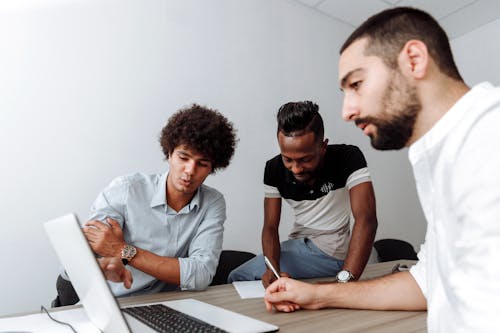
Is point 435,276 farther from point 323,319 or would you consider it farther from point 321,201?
point 321,201

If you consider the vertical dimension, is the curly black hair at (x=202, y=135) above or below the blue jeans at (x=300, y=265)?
above

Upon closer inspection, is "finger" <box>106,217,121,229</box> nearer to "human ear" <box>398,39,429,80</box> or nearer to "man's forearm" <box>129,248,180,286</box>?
"man's forearm" <box>129,248,180,286</box>

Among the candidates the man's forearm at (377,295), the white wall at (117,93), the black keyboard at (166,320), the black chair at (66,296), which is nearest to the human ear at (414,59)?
the man's forearm at (377,295)

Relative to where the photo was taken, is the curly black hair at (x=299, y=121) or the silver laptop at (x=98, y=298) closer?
the silver laptop at (x=98, y=298)

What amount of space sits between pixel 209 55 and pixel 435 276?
82.9 inches

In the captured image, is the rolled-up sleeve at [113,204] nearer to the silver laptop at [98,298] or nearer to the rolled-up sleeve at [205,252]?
the rolled-up sleeve at [205,252]

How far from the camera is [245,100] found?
2633 millimetres

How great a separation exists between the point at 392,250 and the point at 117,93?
7.49 feet

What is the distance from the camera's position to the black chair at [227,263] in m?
2.00

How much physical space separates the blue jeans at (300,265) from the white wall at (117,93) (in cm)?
72

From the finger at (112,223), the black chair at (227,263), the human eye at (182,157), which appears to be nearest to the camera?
the finger at (112,223)

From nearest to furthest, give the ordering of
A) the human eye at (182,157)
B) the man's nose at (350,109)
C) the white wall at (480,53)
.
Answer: the man's nose at (350,109), the human eye at (182,157), the white wall at (480,53)

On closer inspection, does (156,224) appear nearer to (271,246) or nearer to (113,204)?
(113,204)

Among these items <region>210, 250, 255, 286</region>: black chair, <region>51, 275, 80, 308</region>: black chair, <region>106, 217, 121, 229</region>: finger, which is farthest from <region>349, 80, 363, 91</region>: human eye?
<region>210, 250, 255, 286</region>: black chair
